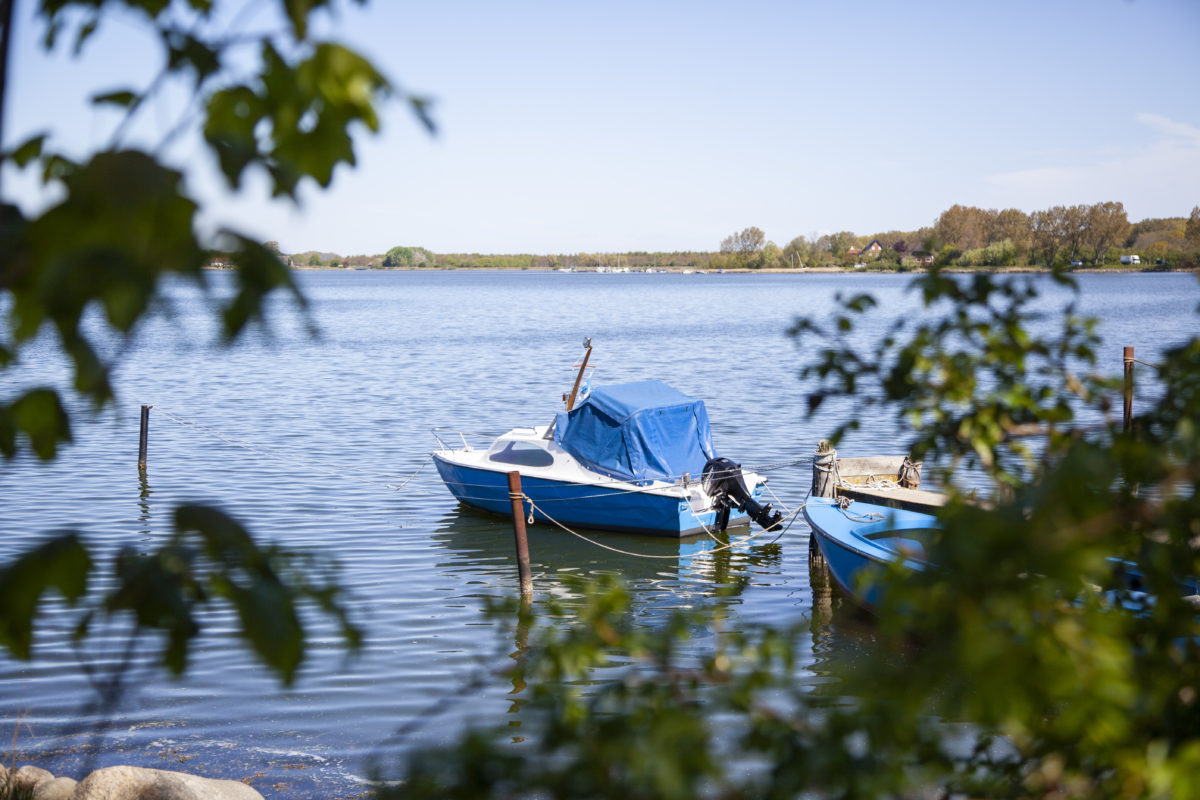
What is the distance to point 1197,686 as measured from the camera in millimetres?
2340

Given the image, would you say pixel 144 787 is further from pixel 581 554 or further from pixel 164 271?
pixel 581 554

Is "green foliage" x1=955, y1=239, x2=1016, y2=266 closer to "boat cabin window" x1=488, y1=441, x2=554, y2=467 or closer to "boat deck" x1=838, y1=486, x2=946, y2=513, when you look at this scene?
"boat deck" x1=838, y1=486, x2=946, y2=513

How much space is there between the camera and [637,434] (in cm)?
1645

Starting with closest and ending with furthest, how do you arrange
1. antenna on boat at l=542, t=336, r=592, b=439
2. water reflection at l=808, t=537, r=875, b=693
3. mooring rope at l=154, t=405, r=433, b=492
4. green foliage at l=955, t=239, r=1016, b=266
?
1. green foliage at l=955, t=239, r=1016, b=266
2. water reflection at l=808, t=537, r=875, b=693
3. antenna on boat at l=542, t=336, r=592, b=439
4. mooring rope at l=154, t=405, r=433, b=492

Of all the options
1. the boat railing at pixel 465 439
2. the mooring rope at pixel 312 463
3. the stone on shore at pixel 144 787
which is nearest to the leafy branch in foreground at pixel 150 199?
the stone on shore at pixel 144 787

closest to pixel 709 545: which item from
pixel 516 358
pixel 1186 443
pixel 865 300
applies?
pixel 865 300

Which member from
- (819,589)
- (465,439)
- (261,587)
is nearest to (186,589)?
(261,587)

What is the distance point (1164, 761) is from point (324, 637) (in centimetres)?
1106

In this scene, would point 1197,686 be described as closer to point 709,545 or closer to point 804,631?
point 804,631

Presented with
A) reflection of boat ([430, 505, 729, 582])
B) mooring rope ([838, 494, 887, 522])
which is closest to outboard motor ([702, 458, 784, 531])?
reflection of boat ([430, 505, 729, 582])

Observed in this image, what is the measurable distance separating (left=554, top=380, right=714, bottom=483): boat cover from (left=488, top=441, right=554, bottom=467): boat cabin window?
0.39 meters

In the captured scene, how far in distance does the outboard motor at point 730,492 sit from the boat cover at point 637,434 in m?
0.75

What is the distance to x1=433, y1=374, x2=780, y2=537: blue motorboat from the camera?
1630 centimetres

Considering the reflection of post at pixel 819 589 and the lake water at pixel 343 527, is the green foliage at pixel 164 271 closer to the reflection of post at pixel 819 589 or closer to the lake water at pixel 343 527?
the lake water at pixel 343 527
